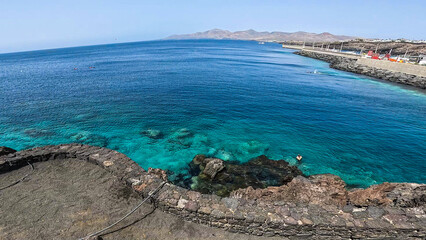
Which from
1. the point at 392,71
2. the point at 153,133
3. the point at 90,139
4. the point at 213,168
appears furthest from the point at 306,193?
the point at 392,71

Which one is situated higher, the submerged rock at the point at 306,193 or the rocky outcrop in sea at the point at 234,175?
the submerged rock at the point at 306,193

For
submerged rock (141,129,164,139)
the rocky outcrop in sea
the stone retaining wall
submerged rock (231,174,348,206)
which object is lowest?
the rocky outcrop in sea

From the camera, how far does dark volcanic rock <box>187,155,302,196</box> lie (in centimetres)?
1538

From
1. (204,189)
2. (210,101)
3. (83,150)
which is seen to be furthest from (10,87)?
(204,189)

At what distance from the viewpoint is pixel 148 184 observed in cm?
1028

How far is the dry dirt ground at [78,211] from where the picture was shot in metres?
8.30

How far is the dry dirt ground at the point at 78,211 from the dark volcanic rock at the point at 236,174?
621 centimetres

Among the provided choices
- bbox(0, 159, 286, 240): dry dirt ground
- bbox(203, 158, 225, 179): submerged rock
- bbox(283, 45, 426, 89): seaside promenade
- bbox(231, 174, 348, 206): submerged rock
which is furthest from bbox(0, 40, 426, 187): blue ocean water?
bbox(283, 45, 426, 89): seaside promenade

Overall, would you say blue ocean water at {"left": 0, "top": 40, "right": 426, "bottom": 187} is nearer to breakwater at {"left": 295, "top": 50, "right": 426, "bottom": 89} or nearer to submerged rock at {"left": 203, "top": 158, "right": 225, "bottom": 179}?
submerged rock at {"left": 203, "top": 158, "right": 225, "bottom": 179}

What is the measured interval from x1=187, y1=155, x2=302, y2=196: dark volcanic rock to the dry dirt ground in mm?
6213

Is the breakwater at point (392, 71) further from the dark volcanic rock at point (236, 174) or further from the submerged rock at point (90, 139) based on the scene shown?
the submerged rock at point (90, 139)

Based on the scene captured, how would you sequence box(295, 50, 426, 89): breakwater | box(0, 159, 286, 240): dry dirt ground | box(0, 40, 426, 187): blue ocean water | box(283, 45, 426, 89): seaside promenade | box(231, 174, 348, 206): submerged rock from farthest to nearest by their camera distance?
box(283, 45, 426, 89): seaside promenade, box(295, 50, 426, 89): breakwater, box(0, 40, 426, 187): blue ocean water, box(231, 174, 348, 206): submerged rock, box(0, 159, 286, 240): dry dirt ground

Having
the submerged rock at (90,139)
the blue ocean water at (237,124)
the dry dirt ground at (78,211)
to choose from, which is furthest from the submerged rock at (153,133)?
the dry dirt ground at (78,211)

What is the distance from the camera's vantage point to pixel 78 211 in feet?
30.2
